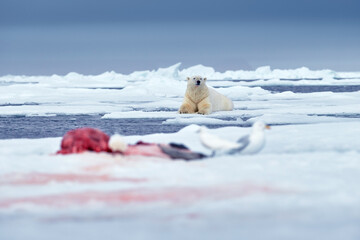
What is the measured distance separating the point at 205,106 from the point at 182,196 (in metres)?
9.70

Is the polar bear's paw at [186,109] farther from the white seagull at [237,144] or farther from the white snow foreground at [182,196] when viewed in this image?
the white seagull at [237,144]

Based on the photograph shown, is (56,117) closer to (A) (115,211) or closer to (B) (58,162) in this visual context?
(B) (58,162)

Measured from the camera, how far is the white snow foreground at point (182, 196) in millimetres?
3816

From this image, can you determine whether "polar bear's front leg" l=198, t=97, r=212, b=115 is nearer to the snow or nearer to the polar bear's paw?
the polar bear's paw

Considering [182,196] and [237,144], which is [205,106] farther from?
[182,196]

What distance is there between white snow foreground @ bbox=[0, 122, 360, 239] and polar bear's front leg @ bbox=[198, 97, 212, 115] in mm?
7491

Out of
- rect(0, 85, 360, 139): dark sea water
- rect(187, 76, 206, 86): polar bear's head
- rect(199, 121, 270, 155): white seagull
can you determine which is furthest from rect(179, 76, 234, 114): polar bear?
rect(199, 121, 270, 155): white seagull

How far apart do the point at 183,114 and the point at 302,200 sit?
9.92 meters

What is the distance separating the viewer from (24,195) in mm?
4664

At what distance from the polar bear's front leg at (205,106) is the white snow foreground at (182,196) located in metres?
7.49

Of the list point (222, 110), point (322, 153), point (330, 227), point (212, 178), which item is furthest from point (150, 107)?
point (330, 227)

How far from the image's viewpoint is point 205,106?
14.2 meters

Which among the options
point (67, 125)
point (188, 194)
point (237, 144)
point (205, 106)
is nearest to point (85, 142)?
point (237, 144)

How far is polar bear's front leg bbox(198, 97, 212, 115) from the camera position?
1420 centimetres
